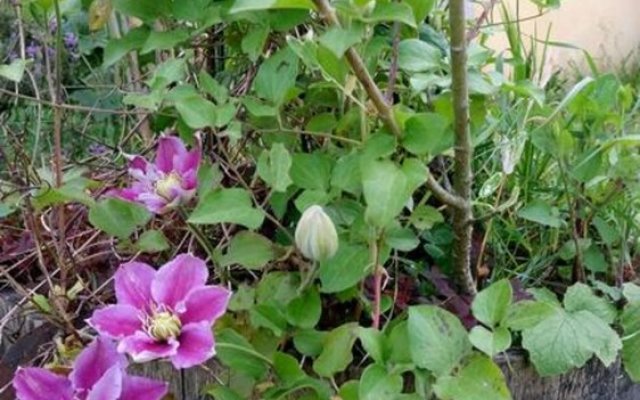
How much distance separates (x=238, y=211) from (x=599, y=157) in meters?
0.34

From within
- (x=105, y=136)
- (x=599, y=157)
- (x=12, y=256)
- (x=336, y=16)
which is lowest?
(x=105, y=136)

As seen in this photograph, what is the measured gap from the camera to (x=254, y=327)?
30.3 inches

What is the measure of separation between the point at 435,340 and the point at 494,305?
6cm

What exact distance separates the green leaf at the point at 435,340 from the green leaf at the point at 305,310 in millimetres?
86

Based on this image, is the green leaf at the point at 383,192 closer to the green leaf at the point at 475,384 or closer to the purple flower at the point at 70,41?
the green leaf at the point at 475,384

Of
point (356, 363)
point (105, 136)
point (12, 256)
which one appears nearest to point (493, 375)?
point (356, 363)

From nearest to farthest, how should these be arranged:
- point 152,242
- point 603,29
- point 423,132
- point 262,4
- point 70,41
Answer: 1. point 262,4
2. point 423,132
3. point 152,242
4. point 70,41
5. point 603,29

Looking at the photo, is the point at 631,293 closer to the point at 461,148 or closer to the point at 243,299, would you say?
the point at 461,148

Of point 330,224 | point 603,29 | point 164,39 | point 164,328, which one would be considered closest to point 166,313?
point 164,328

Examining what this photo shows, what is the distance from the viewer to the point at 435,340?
0.70 m

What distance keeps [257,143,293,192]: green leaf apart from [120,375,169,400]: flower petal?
0.51 ft

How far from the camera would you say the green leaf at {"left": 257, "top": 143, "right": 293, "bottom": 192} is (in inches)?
28.0

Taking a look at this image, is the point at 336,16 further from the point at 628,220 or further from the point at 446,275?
the point at 628,220

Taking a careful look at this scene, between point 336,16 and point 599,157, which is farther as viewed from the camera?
Answer: point 599,157
